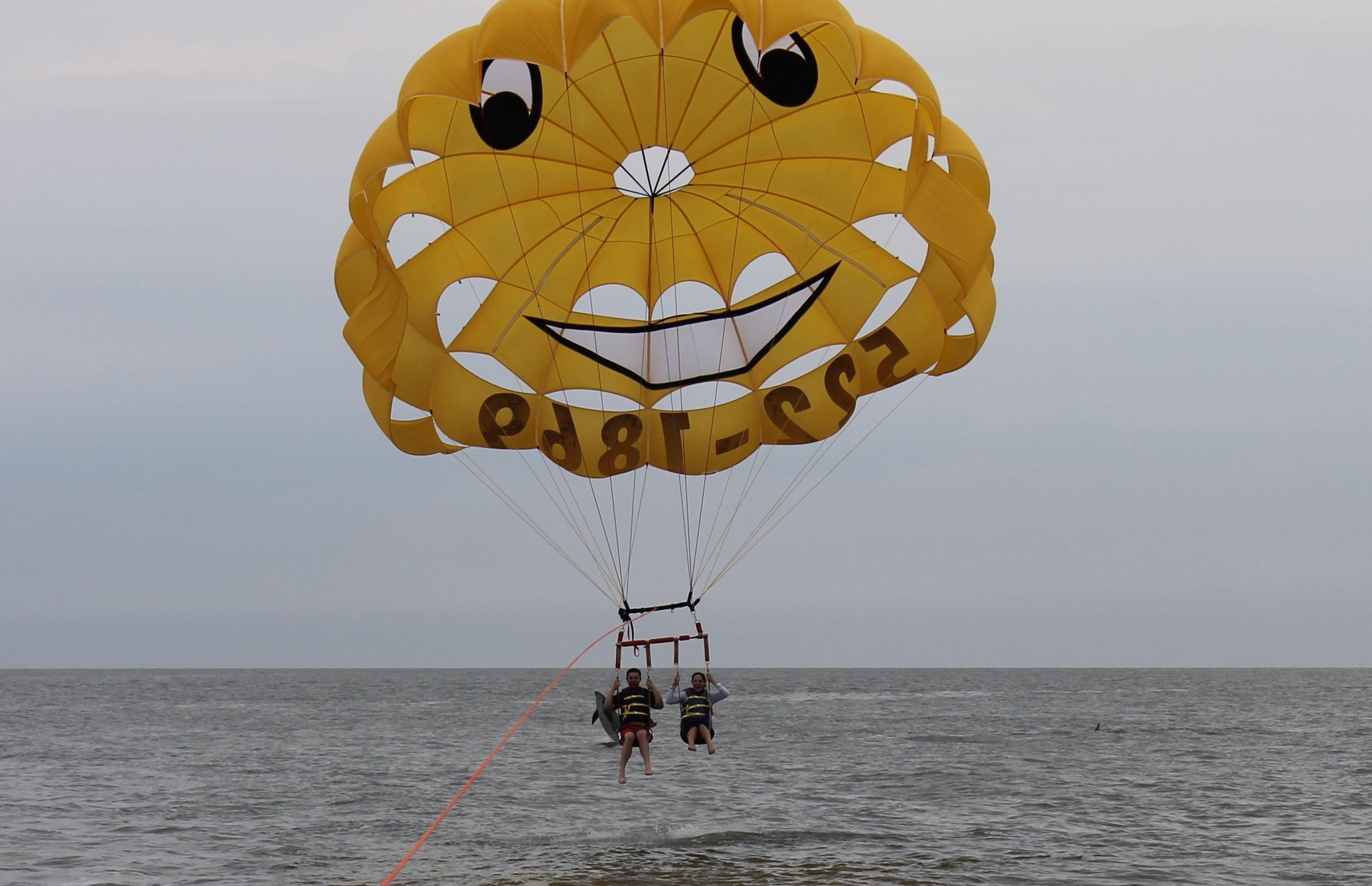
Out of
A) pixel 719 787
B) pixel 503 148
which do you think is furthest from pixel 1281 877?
pixel 503 148

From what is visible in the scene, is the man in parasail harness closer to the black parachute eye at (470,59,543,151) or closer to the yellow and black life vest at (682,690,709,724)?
the yellow and black life vest at (682,690,709,724)

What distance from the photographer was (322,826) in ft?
69.4

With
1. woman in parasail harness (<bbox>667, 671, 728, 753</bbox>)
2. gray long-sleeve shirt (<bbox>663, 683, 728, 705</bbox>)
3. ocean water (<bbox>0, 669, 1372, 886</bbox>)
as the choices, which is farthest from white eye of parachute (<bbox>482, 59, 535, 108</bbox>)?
ocean water (<bbox>0, 669, 1372, 886</bbox>)

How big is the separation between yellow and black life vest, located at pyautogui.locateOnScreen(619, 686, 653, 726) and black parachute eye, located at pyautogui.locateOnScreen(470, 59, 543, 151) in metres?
5.59

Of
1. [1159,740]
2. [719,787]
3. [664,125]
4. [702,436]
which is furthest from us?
[1159,740]

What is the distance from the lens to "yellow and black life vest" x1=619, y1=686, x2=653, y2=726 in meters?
12.7

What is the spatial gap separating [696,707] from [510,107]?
626 cm

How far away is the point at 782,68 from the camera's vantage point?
1145 centimetres

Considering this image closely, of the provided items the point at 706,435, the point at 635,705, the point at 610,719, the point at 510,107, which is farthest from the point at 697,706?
the point at 510,107

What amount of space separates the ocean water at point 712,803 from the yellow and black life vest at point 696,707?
139 inches

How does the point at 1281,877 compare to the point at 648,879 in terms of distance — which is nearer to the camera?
the point at 648,879

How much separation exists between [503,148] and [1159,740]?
35.0 metres

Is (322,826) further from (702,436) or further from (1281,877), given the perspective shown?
(1281,877)

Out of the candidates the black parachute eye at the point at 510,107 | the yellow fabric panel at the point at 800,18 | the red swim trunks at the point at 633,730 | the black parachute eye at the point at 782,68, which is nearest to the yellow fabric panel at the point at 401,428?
the black parachute eye at the point at 510,107
